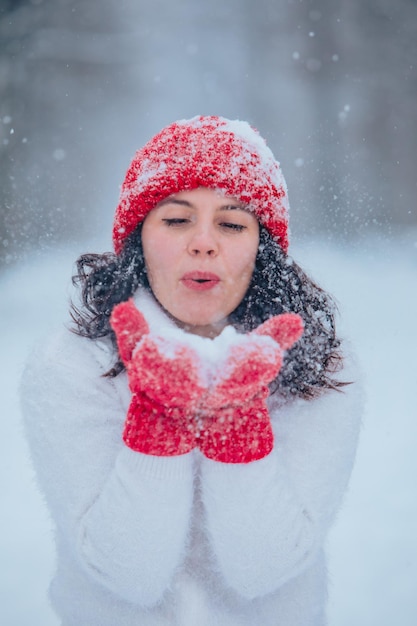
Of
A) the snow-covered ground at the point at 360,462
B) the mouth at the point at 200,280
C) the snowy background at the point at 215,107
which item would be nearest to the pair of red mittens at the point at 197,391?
the mouth at the point at 200,280

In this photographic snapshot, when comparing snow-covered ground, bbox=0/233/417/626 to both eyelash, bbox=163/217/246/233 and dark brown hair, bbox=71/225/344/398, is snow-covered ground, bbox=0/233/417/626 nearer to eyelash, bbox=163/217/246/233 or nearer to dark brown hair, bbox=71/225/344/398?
dark brown hair, bbox=71/225/344/398

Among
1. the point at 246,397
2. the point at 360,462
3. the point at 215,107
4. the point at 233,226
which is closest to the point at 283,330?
the point at 246,397

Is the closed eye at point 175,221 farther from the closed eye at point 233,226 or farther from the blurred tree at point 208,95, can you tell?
the blurred tree at point 208,95

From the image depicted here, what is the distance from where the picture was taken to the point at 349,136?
3957mm

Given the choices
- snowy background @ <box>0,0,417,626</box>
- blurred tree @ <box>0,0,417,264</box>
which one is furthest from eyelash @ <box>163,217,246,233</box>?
blurred tree @ <box>0,0,417,264</box>

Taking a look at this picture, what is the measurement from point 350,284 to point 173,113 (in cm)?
175

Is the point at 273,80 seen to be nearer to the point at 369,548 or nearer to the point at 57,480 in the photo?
the point at 369,548

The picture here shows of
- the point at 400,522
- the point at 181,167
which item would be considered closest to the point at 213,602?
the point at 181,167

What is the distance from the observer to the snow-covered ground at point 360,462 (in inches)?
59.9

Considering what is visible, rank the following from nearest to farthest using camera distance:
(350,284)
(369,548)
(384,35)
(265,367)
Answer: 1. (265,367)
2. (369,548)
3. (350,284)
4. (384,35)

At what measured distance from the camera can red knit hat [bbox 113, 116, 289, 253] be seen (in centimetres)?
75

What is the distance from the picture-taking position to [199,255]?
719mm

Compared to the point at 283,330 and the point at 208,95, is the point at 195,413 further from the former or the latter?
the point at 208,95

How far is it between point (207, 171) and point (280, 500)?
0.43 meters
